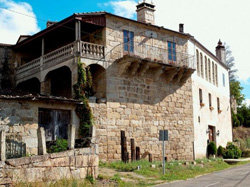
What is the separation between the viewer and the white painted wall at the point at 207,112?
26.4 m

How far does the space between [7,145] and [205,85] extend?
19976 millimetres

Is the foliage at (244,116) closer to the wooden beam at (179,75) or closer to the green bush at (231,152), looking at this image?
the green bush at (231,152)

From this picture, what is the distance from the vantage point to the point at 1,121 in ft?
54.6

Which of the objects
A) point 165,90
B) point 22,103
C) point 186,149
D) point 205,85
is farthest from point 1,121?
point 205,85

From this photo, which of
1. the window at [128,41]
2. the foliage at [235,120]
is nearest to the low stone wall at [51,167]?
the window at [128,41]

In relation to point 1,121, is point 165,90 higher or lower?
higher

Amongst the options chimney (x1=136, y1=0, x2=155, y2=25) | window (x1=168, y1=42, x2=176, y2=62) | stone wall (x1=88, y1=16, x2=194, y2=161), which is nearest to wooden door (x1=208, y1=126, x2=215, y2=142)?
stone wall (x1=88, y1=16, x2=194, y2=161)

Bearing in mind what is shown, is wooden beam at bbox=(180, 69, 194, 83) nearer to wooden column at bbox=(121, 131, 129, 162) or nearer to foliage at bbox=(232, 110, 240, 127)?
wooden column at bbox=(121, 131, 129, 162)

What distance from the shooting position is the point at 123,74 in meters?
21.6

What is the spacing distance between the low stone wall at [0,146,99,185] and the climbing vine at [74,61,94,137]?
499 cm

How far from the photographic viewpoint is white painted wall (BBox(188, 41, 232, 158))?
86.6 feet

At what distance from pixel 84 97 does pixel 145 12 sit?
8.42 metres

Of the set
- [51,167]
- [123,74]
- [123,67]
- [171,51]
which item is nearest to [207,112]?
[171,51]

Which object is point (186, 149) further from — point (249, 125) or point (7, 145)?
point (249, 125)
